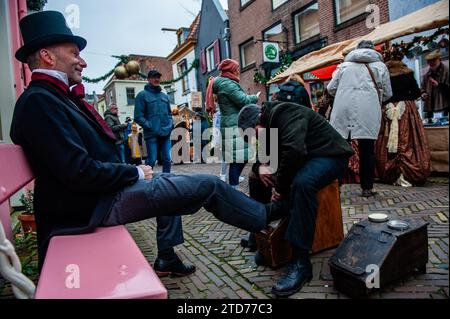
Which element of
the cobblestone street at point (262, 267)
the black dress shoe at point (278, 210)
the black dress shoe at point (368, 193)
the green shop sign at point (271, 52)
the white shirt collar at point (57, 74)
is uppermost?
the green shop sign at point (271, 52)

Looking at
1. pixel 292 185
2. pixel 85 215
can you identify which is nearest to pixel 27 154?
pixel 85 215

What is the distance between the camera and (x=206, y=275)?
2557 mm

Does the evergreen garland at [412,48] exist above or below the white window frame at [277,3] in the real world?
below

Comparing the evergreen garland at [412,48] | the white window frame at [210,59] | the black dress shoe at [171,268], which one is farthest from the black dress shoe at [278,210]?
the white window frame at [210,59]

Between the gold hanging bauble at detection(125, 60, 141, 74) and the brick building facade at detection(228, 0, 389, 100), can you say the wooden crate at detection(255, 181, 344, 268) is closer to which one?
the gold hanging bauble at detection(125, 60, 141, 74)

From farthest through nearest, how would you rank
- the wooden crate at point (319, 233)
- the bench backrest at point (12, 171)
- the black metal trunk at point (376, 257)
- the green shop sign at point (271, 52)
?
the green shop sign at point (271, 52), the wooden crate at point (319, 233), the black metal trunk at point (376, 257), the bench backrest at point (12, 171)

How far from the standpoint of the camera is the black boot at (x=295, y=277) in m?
2.13

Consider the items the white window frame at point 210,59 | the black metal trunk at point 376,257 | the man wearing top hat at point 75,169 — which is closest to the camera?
the man wearing top hat at point 75,169

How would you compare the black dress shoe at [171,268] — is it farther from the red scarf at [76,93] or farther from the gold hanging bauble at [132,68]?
the gold hanging bauble at [132,68]

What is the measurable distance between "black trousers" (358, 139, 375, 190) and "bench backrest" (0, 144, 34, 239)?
358 cm

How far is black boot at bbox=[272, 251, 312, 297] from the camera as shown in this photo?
2127 mm

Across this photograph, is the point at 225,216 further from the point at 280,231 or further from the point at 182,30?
the point at 182,30
